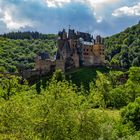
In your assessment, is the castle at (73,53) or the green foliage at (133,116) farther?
the castle at (73,53)

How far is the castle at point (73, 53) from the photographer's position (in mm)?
132375

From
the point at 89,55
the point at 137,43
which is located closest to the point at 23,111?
the point at 89,55

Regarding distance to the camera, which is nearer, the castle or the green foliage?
the green foliage

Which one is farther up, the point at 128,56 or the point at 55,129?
the point at 128,56

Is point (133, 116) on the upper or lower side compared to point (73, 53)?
lower

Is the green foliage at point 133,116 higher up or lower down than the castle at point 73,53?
lower down

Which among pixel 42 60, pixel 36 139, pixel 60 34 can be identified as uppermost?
pixel 60 34

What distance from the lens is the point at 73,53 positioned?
445 ft

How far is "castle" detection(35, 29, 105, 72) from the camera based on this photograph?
434 ft

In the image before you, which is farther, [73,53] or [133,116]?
[73,53]

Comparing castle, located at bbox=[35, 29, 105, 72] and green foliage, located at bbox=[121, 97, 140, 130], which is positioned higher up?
castle, located at bbox=[35, 29, 105, 72]

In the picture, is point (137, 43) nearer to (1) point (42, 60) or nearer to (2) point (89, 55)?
(2) point (89, 55)

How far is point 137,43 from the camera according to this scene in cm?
19750

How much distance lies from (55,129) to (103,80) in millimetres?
59498
